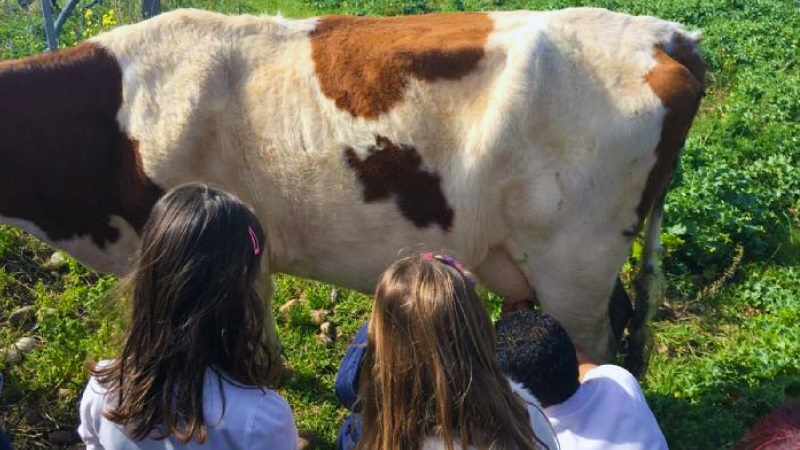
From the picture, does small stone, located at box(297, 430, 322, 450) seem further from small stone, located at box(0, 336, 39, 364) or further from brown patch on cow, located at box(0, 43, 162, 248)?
small stone, located at box(0, 336, 39, 364)

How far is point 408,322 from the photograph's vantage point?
6.53 ft

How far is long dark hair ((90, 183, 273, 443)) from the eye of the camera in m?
2.08

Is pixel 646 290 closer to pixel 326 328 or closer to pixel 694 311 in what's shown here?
pixel 694 311

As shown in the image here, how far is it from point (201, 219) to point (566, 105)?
6.52ft

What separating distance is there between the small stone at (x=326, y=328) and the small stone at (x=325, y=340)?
0.03m

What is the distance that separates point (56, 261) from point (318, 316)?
204 cm

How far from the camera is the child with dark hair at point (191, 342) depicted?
208 cm

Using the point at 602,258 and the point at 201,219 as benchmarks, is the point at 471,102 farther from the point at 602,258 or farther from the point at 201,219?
the point at 201,219

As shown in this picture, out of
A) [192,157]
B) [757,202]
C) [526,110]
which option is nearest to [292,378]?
[192,157]

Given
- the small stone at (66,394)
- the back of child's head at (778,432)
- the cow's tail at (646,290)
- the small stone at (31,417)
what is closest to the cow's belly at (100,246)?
the small stone at (66,394)

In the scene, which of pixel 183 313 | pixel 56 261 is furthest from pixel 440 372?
pixel 56 261

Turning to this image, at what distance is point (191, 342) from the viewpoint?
2.09 metres

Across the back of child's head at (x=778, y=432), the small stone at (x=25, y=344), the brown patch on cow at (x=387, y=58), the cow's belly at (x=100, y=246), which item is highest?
the brown patch on cow at (x=387, y=58)

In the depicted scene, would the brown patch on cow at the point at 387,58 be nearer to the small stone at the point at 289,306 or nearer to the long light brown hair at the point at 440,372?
the long light brown hair at the point at 440,372
